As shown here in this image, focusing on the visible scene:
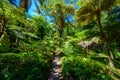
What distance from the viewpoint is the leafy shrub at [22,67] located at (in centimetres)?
903

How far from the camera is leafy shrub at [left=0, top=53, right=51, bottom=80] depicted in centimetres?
903

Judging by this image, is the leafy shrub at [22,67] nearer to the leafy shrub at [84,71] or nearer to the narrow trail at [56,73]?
the narrow trail at [56,73]

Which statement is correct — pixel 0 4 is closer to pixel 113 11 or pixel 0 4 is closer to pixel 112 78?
pixel 112 78

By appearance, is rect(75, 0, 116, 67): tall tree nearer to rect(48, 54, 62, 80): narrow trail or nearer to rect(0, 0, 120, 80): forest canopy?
rect(0, 0, 120, 80): forest canopy

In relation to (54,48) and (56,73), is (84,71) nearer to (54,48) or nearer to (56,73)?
(56,73)

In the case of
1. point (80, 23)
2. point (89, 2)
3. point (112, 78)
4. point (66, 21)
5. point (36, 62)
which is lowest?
point (112, 78)

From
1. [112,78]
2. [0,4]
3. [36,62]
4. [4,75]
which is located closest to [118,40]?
[112,78]

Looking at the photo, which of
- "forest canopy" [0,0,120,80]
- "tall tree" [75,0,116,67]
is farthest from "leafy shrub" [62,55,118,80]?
"tall tree" [75,0,116,67]

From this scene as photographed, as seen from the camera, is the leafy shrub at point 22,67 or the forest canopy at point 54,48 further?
the leafy shrub at point 22,67

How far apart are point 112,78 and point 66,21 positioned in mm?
15665

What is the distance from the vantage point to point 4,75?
8.91 m

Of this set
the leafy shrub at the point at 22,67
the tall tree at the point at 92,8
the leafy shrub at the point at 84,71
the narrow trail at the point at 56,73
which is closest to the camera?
the leafy shrub at the point at 84,71

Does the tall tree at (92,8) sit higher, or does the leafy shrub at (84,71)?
the tall tree at (92,8)

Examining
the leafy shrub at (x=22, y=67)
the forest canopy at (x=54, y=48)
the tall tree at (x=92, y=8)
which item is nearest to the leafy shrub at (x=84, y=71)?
the forest canopy at (x=54, y=48)
